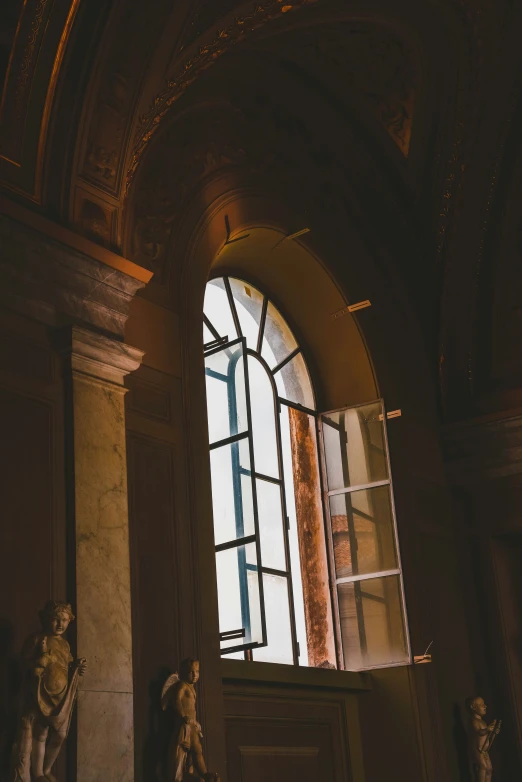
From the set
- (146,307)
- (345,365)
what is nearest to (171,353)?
(146,307)

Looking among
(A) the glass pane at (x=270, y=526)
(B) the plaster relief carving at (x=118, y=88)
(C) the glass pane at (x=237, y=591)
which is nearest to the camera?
(B) the plaster relief carving at (x=118, y=88)

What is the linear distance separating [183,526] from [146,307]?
1.46m

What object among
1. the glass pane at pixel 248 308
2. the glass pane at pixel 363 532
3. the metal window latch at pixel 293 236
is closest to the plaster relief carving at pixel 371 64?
the metal window latch at pixel 293 236

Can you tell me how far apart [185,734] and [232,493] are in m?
2.22

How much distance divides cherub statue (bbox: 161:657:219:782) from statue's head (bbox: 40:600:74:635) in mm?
1159

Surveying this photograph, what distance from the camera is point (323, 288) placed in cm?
907

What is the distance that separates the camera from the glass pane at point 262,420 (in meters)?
8.23

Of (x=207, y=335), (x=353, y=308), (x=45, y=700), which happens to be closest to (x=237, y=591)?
(x=207, y=335)

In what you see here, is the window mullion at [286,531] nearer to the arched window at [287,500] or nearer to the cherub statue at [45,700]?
the arched window at [287,500]

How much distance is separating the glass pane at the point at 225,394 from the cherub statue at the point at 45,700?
10.2 feet

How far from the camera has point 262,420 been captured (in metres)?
8.41

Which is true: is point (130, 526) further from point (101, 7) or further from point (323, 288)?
point (323, 288)

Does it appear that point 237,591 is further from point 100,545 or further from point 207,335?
point 207,335

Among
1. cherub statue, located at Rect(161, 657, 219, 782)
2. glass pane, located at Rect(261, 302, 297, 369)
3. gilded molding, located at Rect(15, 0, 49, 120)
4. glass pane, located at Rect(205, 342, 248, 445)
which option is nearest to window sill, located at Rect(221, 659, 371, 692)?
cherub statue, located at Rect(161, 657, 219, 782)
